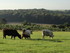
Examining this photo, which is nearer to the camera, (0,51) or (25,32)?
(0,51)

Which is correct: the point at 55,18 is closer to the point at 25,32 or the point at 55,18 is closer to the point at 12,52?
the point at 25,32

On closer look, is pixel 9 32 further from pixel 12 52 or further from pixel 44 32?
pixel 12 52

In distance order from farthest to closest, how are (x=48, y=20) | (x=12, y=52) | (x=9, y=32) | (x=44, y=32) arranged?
(x=48, y=20)
(x=44, y=32)
(x=9, y=32)
(x=12, y=52)

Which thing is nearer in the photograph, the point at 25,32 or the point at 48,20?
the point at 25,32

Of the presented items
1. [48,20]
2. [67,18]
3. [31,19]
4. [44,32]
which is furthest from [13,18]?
[44,32]

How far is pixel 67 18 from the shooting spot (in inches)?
5837

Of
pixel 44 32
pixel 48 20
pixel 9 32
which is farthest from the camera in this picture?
pixel 48 20

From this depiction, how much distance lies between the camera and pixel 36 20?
14350 centimetres

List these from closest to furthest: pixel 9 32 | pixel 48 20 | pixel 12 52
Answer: pixel 12 52 → pixel 9 32 → pixel 48 20

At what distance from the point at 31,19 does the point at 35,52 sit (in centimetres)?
12996

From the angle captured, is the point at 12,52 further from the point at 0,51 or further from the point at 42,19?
the point at 42,19

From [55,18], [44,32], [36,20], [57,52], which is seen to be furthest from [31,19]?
[57,52]

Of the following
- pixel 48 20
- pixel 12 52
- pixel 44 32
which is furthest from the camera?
pixel 48 20

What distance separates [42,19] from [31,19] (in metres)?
8.00
